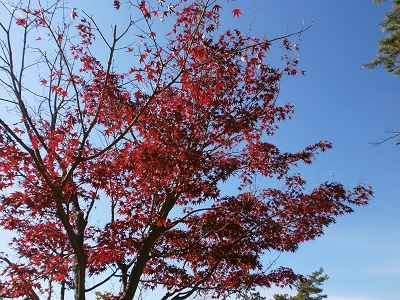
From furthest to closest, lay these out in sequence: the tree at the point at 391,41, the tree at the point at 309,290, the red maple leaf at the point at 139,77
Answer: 1. the tree at the point at 309,290
2. the tree at the point at 391,41
3. the red maple leaf at the point at 139,77

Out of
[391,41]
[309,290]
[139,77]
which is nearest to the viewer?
[139,77]

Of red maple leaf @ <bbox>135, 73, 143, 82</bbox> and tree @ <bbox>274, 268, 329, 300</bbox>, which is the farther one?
tree @ <bbox>274, 268, 329, 300</bbox>

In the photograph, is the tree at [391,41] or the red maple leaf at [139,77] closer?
the red maple leaf at [139,77]

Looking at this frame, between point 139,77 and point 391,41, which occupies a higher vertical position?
point 391,41

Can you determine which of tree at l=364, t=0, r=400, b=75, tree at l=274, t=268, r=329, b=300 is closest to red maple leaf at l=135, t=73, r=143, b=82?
tree at l=364, t=0, r=400, b=75

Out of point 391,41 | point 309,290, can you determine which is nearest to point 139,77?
point 391,41

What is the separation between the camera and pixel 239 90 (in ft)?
28.0

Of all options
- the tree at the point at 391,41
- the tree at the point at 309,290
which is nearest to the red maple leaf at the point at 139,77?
the tree at the point at 391,41

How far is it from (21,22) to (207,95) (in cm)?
364

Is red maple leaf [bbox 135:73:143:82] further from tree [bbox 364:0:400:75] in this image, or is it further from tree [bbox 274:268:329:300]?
A: tree [bbox 274:268:329:300]

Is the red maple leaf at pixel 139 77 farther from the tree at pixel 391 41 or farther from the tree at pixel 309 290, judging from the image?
the tree at pixel 309 290

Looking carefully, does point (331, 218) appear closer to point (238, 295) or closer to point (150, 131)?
point (238, 295)

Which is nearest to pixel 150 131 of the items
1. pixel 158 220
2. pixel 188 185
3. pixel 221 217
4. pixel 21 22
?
pixel 188 185

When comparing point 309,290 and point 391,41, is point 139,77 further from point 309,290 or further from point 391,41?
point 309,290
